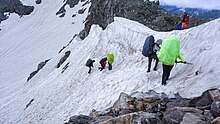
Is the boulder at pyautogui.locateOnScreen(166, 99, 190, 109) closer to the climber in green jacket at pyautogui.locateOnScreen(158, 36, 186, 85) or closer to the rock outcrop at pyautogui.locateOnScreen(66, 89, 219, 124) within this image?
the rock outcrop at pyautogui.locateOnScreen(66, 89, 219, 124)

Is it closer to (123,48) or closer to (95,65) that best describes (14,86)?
(95,65)

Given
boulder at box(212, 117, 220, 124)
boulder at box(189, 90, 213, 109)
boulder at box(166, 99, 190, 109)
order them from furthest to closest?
boulder at box(166, 99, 190, 109), boulder at box(189, 90, 213, 109), boulder at box(212, 117, 220, 124)

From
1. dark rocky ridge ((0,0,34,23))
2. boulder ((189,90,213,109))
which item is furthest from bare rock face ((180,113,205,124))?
dark rocky ridge ((0,0,34,23))

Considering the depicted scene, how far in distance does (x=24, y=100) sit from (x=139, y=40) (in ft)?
42.0

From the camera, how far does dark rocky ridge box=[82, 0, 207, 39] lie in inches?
997

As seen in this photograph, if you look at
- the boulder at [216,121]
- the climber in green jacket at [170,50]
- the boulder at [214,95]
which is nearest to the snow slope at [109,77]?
the climber in green jacket at [170,50]

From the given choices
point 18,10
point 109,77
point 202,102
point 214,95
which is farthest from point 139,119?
point 18,10

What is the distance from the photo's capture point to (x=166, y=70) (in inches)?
453

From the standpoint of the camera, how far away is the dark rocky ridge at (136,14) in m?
25.3

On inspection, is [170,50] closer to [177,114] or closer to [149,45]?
[149,45]

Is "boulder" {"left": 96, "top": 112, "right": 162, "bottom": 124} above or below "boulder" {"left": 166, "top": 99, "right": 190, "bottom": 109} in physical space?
below

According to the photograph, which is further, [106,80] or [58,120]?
[106,80]

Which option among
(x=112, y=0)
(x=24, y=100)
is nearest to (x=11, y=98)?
(x=24, y=100)

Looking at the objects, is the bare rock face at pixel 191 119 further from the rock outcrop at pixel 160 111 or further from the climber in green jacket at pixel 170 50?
the climber in green jacket at pixel 170 50
